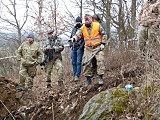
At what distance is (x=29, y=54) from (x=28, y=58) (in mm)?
112

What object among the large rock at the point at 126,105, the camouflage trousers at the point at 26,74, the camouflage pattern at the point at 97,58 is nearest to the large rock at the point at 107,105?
the large rock at the point at 126,105

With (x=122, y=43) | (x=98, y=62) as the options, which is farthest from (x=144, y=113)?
(x=122, y=43)

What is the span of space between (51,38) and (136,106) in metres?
4.68

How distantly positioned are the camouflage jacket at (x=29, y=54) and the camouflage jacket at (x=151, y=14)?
123 inches

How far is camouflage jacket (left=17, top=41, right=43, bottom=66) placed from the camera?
8250 millimetres

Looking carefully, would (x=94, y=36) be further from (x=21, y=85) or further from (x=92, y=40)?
(x=21, y=85)

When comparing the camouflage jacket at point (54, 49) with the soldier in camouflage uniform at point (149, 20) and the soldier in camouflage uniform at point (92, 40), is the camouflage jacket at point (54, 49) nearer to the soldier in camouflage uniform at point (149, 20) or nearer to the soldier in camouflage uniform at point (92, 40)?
the soldier in camouflage uniform at point (92, 40)

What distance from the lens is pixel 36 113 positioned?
7297 mm

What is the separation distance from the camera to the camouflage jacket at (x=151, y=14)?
628 centimetres

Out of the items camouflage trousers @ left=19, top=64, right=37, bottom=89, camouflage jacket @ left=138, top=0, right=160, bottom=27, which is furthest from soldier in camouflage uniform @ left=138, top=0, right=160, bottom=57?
camouflage trousers @ left=19, top=64, right=37, bottom=89

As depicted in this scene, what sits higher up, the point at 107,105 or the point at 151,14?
the point at 151,14

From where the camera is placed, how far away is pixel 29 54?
8.25 m

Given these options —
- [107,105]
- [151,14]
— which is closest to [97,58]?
[151,14]

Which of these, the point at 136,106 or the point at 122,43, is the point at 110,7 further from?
the point at 136,106
